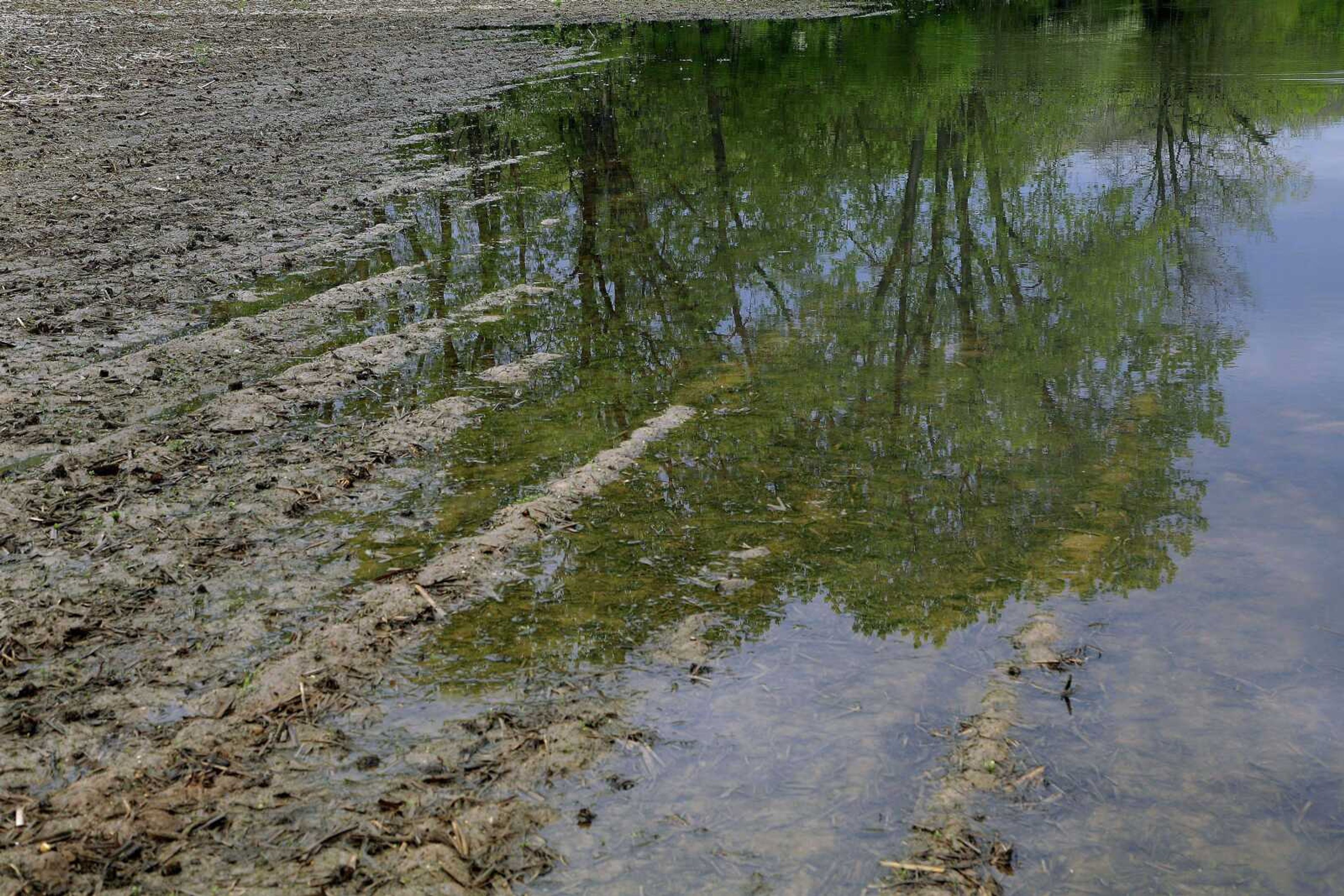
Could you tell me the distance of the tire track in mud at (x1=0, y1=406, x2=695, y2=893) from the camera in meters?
3.06

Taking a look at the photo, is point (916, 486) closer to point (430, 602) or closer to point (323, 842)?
point (430, 602)

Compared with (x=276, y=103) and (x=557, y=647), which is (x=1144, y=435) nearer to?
(x=557, y=647)

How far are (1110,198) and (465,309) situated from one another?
6.04 meters

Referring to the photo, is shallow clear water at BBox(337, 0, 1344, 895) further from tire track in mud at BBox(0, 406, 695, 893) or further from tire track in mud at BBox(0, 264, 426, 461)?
tire track in mud at BBox(0, 264, 426, 461)

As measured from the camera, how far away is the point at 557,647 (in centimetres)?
410

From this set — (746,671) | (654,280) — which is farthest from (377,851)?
(654,280)

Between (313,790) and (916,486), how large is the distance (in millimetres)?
3082

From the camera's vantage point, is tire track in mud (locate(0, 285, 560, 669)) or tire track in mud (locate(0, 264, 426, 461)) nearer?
tire track in mud (locate(0, 285, 560, 669))

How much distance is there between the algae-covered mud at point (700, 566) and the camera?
128 inches

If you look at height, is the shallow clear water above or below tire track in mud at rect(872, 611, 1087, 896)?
above

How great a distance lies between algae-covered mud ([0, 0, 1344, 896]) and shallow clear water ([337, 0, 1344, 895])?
0.02 meters

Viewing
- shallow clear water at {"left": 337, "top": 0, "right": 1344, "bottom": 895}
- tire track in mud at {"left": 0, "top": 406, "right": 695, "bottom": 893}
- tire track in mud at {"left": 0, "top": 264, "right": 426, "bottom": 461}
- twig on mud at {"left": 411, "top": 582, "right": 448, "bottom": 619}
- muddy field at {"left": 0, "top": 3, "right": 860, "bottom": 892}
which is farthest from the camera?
tire track in mud at {"left": 0, "top": 264, "right": 426, "bottom": 461}

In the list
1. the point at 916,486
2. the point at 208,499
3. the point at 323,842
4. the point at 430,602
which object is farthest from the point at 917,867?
the point at 208,499

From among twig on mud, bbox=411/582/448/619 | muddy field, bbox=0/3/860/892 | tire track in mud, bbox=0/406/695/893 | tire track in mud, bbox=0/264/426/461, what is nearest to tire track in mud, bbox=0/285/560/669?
muddy field, bbox=0/3/860/892
